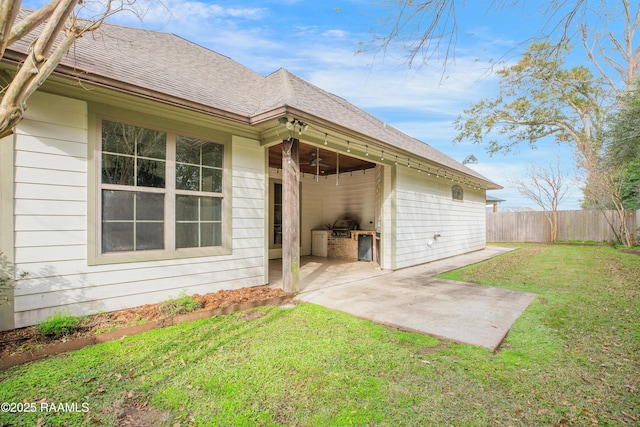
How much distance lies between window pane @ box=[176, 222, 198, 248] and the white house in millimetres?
16

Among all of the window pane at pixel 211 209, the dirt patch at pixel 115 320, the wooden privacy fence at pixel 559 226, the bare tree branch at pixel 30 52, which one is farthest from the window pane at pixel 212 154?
the wooden privacy fence at pixel 559 226

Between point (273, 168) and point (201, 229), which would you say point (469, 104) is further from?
point (201, 229)

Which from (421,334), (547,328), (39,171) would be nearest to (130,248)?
(39,171)

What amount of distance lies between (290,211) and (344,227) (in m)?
4.67

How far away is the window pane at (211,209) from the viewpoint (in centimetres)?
461

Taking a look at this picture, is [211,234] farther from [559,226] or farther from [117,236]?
[559,226]

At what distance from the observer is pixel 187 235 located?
14.6ft

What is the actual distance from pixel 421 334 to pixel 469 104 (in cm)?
1970

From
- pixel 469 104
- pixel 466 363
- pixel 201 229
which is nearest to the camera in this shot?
pixel 466 363

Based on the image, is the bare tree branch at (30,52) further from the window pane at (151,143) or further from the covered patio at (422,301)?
the covered patio at (422,301)

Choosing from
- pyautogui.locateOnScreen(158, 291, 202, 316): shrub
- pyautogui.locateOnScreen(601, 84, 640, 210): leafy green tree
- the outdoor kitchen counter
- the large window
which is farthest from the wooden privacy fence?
pyautogui.locateOnScreen(158, 291, 202, 316): shrub

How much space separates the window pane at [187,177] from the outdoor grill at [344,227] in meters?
5.44

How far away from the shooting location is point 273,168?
888 centimetres

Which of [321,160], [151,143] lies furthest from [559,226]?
[151,143]
